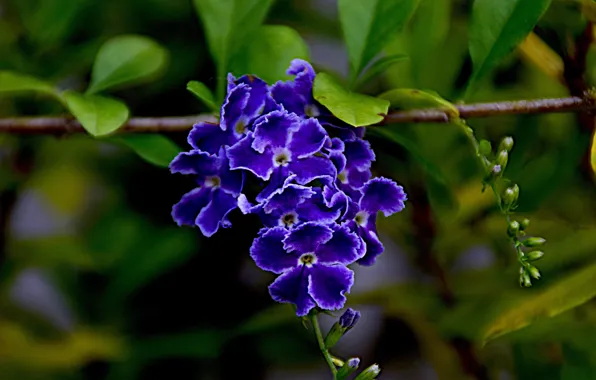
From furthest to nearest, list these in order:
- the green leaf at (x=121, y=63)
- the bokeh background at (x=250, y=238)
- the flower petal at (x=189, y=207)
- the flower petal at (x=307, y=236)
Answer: the bokeh background at (x=250, y=238)
the green leaf at (x=121, y=63)
the flower petal at (x=189, y=207)
the flower petal at (x=307, y=236)

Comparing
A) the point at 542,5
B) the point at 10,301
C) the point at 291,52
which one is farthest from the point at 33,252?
the point at 542,5

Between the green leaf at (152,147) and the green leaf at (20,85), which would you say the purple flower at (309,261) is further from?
the green leaf at (20,85)

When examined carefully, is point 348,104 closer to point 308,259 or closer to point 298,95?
point 298,95

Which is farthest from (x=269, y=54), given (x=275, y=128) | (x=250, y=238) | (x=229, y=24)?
(x=250, y=238)

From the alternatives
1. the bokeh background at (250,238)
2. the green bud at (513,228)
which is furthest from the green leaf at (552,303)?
the green bud at (513,228)

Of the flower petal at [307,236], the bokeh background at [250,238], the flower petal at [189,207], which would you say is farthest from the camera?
the bokeh background at [250,238]

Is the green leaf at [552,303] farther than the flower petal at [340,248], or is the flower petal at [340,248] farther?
the green leaf at [552,303]

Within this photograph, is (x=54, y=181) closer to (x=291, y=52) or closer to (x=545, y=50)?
(x=291, y=52)
